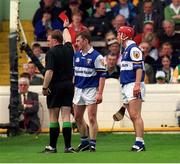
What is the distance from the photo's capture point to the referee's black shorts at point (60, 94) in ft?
54.1

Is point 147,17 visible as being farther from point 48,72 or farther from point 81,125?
point 48,72

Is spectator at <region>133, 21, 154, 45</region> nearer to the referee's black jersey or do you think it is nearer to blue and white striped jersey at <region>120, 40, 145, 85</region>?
A: blue and white striped jersey at <region>120, 40, 145, 85</region>

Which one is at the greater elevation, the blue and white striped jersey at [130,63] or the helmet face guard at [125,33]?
the helmet face guard at [125,33]

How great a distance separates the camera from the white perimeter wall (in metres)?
22.0

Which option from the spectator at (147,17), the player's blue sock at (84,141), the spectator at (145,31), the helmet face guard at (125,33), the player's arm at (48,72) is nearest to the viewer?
the player's arm at (48,72)

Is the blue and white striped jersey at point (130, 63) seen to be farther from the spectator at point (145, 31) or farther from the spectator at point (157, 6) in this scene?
the spectator at point (157, 6)

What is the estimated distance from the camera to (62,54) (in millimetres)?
16453

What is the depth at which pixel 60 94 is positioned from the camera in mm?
16500

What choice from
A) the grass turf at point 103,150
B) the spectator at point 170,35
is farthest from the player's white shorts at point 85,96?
the spectator at point 170,35

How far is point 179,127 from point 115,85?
170 centimetres

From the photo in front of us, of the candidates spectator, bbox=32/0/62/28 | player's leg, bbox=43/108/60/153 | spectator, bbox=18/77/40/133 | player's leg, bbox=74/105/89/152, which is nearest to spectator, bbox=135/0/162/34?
spectator, bbox=32/0/62/28

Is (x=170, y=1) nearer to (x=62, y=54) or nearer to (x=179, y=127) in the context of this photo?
(x=179, y=127)

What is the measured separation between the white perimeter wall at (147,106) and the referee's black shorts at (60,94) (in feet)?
17.9

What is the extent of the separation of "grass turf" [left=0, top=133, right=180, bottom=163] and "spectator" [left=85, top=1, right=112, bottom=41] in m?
4.58
